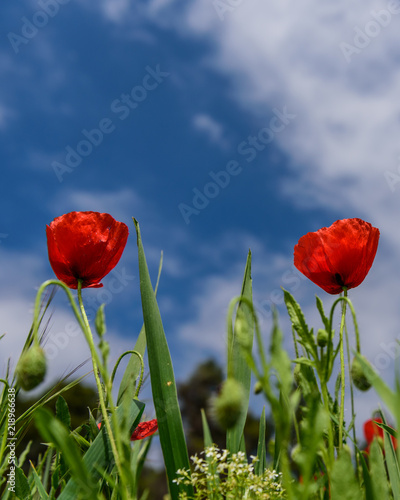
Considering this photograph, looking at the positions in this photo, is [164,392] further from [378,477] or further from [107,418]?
[378,477]

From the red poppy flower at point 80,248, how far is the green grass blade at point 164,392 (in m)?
0.14

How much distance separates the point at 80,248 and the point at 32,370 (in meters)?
0.49

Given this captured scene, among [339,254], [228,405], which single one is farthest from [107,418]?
[339,254]

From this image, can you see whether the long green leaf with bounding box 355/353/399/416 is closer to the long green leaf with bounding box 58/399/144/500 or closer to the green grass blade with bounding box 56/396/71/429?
the long green leaf with bounding box 58/399/144/500

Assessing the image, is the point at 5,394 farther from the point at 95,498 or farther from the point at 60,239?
the point at 95,498

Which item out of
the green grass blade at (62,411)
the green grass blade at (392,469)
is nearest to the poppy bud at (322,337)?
the green grass blade at (392,469)

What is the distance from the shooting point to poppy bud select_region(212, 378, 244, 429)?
0.59 m

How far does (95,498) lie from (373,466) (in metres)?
0.45

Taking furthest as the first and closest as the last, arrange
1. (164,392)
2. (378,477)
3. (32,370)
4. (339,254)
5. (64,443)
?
(339,254) → (164,392) → (378,477) → (32,370) → (64,443)

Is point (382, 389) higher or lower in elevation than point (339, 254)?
lower

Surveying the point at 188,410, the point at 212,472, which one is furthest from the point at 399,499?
the point at 188,410

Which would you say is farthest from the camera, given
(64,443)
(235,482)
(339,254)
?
(339,254)

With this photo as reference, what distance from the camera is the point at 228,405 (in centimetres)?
59

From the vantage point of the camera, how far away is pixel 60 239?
1164 millimetres
